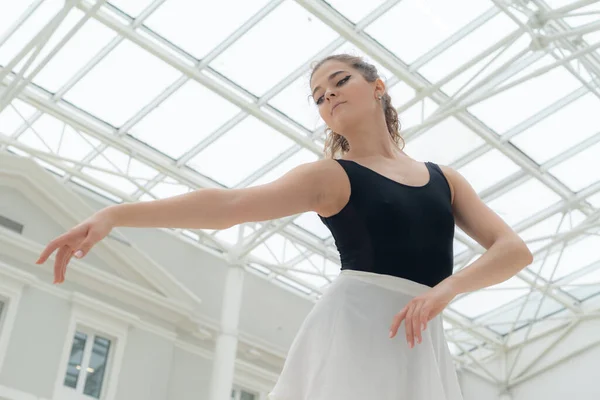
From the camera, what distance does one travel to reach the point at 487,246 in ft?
7.88

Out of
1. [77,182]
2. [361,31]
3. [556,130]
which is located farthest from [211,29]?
Result: [556,130]

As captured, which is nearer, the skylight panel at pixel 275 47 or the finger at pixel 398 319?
the finger at pixel 398 319

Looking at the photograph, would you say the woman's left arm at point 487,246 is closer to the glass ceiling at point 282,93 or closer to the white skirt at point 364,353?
the white skirt at point 364,353

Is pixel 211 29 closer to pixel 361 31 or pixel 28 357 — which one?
pixel 361 31

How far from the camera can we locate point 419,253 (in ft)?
7.52

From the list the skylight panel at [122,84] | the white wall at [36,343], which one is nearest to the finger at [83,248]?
the skylight panel at [122,84]

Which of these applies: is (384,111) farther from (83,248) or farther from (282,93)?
(282,93)

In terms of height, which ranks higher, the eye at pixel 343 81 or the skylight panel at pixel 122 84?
the skylight panel at pixel 122 84

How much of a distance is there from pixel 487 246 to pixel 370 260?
13.9 inches

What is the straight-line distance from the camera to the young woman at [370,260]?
212 cm

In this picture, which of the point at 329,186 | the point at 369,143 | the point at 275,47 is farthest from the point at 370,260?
the point at 275,47

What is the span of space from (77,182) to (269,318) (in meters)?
6.16

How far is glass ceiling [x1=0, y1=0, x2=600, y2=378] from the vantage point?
51.4 ft

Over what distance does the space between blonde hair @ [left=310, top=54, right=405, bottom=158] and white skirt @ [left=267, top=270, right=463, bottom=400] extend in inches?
23.0
